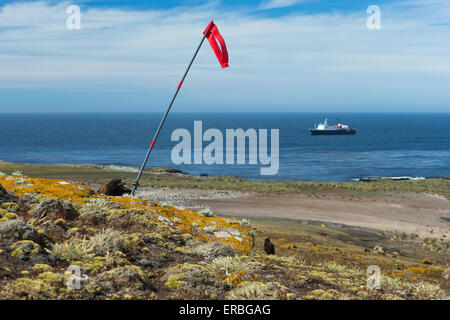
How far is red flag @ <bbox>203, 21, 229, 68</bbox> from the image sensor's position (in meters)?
10.7

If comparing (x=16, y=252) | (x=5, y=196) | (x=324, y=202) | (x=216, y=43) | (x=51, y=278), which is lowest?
(x=324, y=202)

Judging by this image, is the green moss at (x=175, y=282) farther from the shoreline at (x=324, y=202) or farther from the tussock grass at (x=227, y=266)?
the shoreline at (x=324, y=202)

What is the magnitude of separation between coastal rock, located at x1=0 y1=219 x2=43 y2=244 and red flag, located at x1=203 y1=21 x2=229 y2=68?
6569 millimetres

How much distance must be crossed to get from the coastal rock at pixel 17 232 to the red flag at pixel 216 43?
6569mm

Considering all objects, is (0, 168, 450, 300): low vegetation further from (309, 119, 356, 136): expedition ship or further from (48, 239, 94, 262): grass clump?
(309, 119, 356, 136): expedition ship

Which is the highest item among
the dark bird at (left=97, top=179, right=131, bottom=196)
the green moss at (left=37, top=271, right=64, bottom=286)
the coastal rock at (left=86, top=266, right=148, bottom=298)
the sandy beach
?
the dark bird at (left=97, top=179, right=131, bottom=196)

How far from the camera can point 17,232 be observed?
5.46 meters

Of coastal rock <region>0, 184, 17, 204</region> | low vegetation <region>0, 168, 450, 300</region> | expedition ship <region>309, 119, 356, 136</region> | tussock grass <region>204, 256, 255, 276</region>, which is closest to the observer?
low vegetation <region>0, 168, 450, 300</region>

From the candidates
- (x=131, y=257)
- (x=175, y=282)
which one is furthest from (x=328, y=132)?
(x=175, y=282)

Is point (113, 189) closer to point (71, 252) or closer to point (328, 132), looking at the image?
point (71, 252)

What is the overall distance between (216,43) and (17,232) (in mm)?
7266

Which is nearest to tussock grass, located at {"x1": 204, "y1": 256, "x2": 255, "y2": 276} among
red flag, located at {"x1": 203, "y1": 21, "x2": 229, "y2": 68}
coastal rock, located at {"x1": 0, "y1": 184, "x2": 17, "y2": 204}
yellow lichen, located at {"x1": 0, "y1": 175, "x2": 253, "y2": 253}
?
yellow lichen, located at {"x1": 0, "y1": 175, "x2": 253, "y2": 253}
